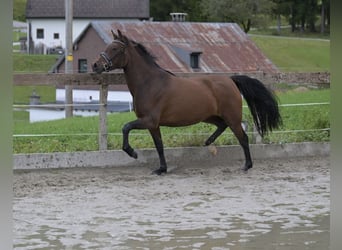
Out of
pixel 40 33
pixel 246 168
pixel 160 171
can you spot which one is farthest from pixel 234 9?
pixel 160 171

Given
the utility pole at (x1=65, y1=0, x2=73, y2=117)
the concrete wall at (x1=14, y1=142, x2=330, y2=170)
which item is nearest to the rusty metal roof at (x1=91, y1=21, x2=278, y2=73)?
the utility pole at (x1=65, y1=0, x2=73, y2=117)

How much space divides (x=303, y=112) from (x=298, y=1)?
35.5 meters

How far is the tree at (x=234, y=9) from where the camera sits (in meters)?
57.8

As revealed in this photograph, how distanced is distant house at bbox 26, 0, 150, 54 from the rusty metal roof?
40.5 feet

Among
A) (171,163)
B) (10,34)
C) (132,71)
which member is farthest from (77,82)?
(10,34)

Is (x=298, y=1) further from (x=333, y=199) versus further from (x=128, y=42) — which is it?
(x=333, y=199)

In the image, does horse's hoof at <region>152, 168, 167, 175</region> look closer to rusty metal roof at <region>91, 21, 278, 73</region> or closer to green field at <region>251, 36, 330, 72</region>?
rusty metal roof at <region>91, 21, 278, 73</region>

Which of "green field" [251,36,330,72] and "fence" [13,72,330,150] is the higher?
"green field" [251,36,330,72]

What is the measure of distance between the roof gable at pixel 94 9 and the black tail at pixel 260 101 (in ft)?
Result: 155

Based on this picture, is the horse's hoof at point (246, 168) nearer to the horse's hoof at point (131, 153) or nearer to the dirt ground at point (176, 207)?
the dirt ground at point (176, 207)

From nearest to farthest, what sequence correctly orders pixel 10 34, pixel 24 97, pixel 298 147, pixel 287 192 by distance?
pixel 10 34
pixel 287 192
pixel 298 147
pixel 24 97

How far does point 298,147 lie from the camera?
27.8ft

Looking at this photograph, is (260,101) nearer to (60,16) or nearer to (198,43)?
(198,43)

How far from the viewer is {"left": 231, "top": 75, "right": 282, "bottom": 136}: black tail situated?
7730 mm
